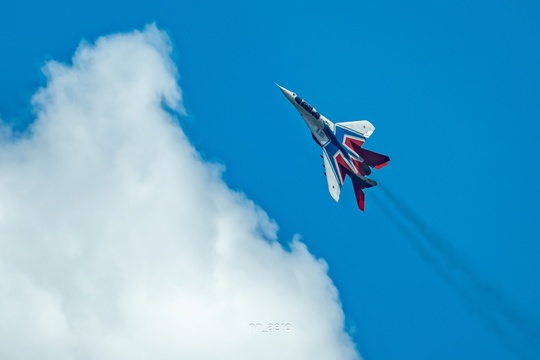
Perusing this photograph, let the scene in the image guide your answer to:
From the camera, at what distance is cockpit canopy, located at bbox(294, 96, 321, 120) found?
52844 millimetres

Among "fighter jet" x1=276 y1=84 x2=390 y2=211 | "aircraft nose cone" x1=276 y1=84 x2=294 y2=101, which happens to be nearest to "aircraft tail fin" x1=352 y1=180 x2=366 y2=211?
"fighter jet" x1=276 y1=84 x2=390 y2=211

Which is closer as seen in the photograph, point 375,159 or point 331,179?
point 331,179

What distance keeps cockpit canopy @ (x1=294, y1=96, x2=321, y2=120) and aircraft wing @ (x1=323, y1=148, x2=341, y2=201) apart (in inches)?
109

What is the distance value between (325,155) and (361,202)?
4.41 metres

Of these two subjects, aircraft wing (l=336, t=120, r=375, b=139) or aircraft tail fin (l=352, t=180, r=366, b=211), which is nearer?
aircraft tail fin (l=352, t=180, r=366, b=211)

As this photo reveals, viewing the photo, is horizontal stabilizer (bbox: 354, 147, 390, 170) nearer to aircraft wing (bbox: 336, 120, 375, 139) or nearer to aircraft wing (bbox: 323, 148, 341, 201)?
aircraft wing (bbox: 336, 120, 375, 139)

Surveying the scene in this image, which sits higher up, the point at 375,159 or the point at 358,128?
the point at 358,128

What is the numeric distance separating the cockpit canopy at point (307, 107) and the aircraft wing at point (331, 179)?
2775 mm

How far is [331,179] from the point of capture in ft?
174

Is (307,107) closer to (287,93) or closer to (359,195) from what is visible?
(287,93)

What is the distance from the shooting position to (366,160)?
53656 millimetres

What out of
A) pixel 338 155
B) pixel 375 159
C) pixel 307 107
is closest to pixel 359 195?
pixel 375 159

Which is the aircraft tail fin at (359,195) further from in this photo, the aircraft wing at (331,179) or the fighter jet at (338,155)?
the aircraft wing at (331,179)

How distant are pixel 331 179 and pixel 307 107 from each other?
5623mm
